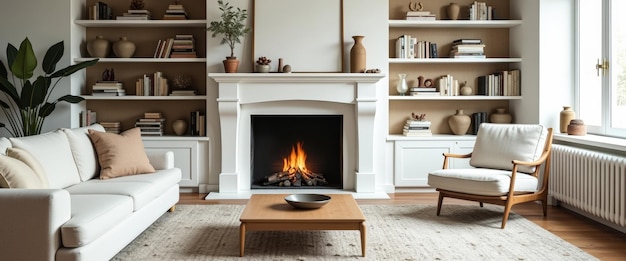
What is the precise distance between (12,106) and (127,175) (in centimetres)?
218

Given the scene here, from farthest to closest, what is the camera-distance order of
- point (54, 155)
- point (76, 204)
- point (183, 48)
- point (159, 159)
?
point (183, 48) → point (159, 159) → point (54, 155) → point (76, 204)

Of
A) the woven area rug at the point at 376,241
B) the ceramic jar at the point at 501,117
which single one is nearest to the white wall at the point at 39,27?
the woven area rug at the point at 376,241

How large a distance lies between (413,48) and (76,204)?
4.20 metres

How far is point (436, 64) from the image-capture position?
22.5 ft

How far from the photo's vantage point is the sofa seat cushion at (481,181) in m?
4.69

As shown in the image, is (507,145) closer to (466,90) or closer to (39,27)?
(466,90)

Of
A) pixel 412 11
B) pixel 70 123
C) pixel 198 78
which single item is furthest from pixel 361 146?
pixel 70 123

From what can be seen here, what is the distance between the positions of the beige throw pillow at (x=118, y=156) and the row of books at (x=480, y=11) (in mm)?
3889

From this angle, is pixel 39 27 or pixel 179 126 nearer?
pixel 39 27

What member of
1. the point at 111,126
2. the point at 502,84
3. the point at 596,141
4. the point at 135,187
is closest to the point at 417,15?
the point at 502,84

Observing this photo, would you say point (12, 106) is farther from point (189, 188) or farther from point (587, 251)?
point (587, 251)

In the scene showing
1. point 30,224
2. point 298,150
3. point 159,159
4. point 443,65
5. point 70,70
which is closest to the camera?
point 30,224

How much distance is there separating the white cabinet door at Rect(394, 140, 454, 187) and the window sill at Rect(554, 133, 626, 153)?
122 centimetres

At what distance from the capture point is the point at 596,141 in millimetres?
4910
